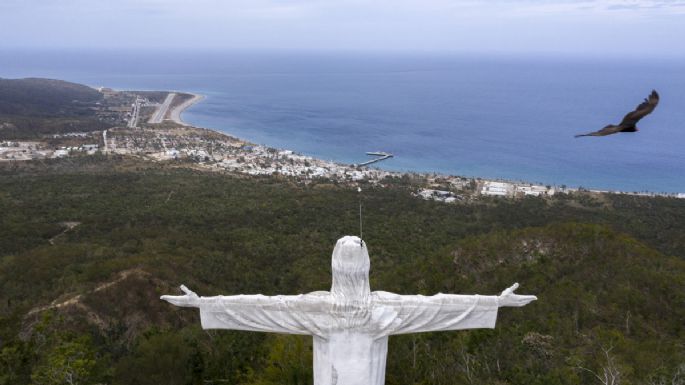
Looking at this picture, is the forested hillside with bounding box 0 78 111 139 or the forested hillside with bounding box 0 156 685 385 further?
the forested hillside with bounding box 0 78 111 139

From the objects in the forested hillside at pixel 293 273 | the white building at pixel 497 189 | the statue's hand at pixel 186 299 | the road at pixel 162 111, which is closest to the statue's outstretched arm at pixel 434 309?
the statue's hand at pixel 186 299

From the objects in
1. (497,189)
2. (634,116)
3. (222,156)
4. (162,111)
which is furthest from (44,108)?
(634,116)

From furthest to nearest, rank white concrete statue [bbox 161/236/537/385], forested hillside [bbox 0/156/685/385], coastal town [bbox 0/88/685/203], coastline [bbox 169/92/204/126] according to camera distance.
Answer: coastline [bbox 169/92/204/126] → coastal town [bbox 0/88/685/203] → forested hillside [bbox 0/156/685/385] → white concrete statue [bbox 161/236/537/385]

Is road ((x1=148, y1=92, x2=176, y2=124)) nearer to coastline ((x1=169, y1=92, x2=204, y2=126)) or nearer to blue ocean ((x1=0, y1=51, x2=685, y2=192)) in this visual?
coastline ((x1=169, y1=92, x2=204, y2=126))

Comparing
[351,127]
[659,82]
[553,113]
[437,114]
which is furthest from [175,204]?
[659,82]

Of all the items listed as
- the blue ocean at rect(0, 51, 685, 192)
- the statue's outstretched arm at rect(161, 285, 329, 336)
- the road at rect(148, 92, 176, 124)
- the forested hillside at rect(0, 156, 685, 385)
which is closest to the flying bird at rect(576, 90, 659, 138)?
the statue's outstretched arm at rect(161, 285, 329, 336)

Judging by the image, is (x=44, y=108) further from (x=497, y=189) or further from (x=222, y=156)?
(x=497, y=189)

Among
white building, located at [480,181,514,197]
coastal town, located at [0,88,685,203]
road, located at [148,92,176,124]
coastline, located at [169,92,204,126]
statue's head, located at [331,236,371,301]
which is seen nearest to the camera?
statue's head, located at [331,236,371,301]

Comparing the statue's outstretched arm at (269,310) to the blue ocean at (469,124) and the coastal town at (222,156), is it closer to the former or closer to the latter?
the coastal town at (222,156)
